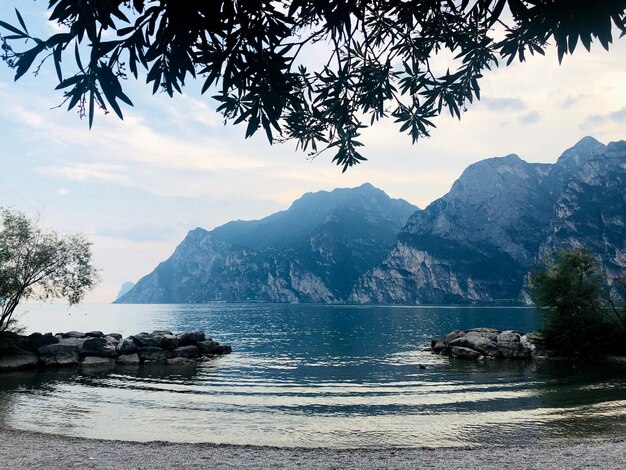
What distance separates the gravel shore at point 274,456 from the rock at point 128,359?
1237 inches

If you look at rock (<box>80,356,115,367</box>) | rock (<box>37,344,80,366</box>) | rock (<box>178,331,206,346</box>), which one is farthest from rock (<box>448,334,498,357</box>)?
rock (<box>37,344,80,366</box>)

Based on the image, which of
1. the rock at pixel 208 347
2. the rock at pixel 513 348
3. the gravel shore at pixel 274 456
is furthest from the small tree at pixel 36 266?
the rock at pixel 513 348

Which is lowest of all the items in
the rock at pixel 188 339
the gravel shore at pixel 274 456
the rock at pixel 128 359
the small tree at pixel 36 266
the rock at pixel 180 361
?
the rock at pixel 180 361

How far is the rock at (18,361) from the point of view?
4134 cm

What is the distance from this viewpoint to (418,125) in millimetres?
9641

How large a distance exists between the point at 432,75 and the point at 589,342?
169ft

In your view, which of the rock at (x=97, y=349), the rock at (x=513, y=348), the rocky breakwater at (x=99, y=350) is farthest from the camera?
the rock at (x=513, y=348)

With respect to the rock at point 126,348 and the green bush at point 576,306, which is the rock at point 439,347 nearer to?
the green bush at point 576,306

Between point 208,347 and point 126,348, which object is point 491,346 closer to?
point 208,347

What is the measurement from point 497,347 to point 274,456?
141 ft

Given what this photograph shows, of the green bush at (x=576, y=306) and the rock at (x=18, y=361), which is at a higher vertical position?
the green bush at (x=576, y=306)

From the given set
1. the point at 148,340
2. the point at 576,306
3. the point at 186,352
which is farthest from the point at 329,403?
the point at 576,306

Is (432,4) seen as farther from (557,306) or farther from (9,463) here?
(557,306)

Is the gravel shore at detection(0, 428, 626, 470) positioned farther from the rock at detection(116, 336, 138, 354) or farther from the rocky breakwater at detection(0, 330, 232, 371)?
the rock at detection(116, 336, 138, 354)
